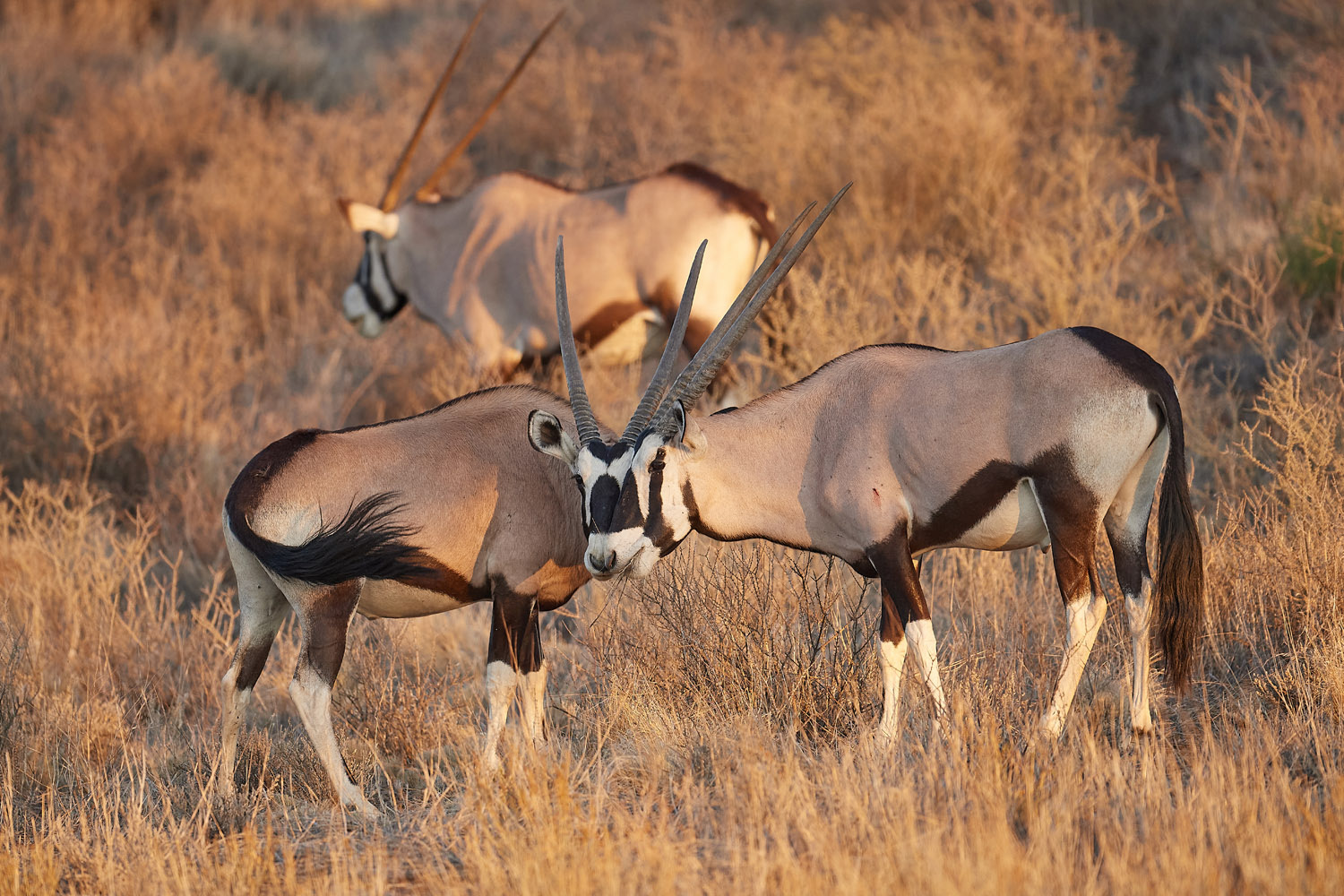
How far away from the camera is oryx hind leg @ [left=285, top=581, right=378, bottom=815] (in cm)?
486

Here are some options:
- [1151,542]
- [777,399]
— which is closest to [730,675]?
[777,399]

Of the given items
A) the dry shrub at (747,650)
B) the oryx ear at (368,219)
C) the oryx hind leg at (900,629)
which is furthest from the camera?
the oryx ear at (368,219)

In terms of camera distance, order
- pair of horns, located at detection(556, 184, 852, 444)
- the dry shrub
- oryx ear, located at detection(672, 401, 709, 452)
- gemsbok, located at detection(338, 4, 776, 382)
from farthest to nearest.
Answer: gemsbok, located at detection(338, 4, 776, 382), the dry shrub, pair of horns, located at detection(556, 184, 852, 444), oryx ear, located at detection(672, 401, 709, 452)

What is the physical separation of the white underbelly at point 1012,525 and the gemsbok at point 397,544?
1267 millimetres

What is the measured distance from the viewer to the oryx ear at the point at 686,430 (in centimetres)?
471

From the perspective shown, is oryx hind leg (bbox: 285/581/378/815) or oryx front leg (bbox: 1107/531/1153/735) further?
oryx hind leg (bbox: 285/581/378/815)

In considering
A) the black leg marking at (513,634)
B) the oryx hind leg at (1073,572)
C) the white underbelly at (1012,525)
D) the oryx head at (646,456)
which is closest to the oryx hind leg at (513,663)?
the black leg marking at (513,634)

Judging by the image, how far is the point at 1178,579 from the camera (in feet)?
15.5

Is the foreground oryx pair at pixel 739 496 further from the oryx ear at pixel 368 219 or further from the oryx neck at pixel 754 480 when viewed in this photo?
the oryx ear at pixel 368 219

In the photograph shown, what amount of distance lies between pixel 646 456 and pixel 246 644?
5.88 ft

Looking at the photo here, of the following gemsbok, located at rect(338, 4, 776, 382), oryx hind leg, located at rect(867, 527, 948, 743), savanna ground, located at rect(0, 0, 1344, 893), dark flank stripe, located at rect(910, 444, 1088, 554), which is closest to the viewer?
savanna ground, located at rect(0, 0, 1344, 893)

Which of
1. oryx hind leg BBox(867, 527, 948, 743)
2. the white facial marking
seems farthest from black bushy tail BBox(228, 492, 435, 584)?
the white facial marking

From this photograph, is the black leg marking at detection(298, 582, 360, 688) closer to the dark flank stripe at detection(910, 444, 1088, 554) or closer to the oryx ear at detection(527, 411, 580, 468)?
the oryx ear at detection(527, 411, 580, 468)

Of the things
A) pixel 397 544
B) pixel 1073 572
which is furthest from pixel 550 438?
pixel 1073 572
